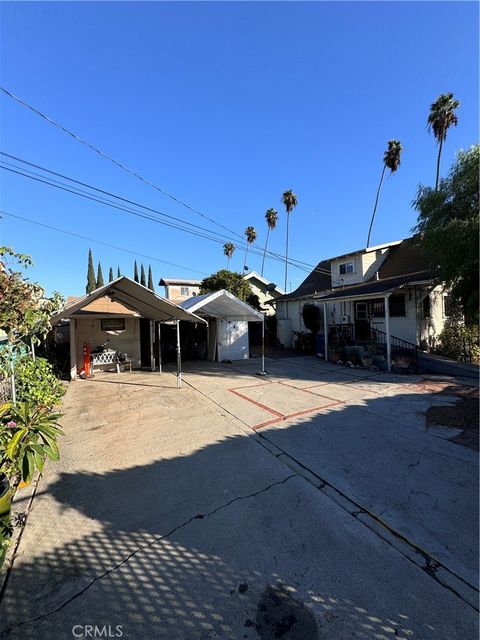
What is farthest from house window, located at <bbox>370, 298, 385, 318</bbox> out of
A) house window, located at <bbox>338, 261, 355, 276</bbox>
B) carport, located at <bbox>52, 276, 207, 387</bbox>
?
carport, located at <bbox>52, 276, 207, 387</bbox>

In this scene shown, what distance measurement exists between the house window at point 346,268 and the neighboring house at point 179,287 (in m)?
15.1

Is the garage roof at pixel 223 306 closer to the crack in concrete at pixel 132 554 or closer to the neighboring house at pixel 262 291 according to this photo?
the crack in concrete at pixel 132 554

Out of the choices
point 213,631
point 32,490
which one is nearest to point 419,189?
point 213,631

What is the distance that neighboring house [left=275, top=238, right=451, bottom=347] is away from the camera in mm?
12219

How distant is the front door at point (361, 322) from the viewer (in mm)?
14703

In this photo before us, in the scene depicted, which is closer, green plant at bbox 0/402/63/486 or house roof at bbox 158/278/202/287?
green plant at bbox 0/402/63/486

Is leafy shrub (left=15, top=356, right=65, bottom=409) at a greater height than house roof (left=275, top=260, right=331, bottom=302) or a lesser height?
lesser

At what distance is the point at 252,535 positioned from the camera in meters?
2.56

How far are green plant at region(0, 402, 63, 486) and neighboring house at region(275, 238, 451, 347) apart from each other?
34.4 feet

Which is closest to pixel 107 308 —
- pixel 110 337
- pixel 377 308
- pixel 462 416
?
pixel 110 337

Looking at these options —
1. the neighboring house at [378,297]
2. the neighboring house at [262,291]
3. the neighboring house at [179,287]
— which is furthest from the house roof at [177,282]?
the neighboring house at [378,297]

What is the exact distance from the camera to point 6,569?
7.36ft

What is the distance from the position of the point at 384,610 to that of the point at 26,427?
3.40 metres

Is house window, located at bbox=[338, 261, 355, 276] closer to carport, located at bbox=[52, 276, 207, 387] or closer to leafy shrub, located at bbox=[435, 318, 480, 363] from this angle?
leafy shrub, located at bbox=[435, 318, 480, 363]
